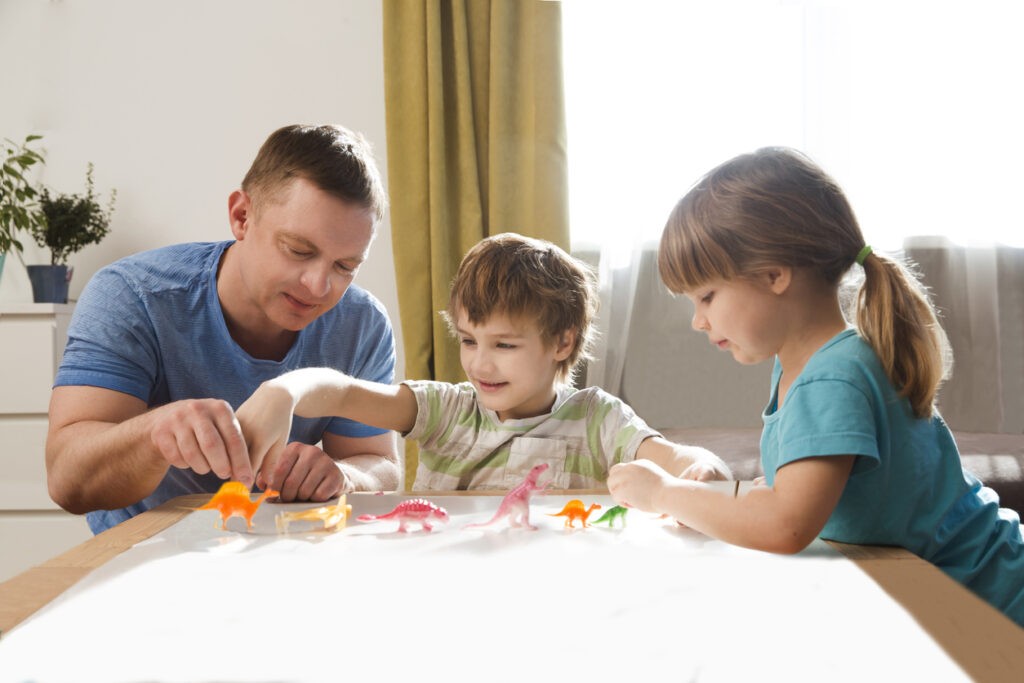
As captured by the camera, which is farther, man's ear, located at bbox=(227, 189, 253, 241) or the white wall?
the white wall

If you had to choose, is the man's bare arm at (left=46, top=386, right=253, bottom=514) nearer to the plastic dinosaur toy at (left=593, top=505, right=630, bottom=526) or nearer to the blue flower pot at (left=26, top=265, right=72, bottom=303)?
the plastic dinosaur toy at (left=593, top=505, right=630, bottom=526)

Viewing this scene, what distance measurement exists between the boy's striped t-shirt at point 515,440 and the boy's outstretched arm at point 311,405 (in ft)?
0.14

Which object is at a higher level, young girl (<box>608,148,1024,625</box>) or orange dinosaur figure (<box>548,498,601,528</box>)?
young girl (<box>608,148,1024,625</box>)

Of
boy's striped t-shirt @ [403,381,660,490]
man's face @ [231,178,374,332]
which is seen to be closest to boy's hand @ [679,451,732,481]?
boy's striped t-shirt @ [403,381,660,490]

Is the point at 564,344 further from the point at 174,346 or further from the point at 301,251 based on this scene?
the point at 174,346

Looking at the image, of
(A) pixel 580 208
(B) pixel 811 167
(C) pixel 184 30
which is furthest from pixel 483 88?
(B) pixel 811 167

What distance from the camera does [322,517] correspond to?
87 centimetres

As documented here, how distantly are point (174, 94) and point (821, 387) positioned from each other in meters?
2.76

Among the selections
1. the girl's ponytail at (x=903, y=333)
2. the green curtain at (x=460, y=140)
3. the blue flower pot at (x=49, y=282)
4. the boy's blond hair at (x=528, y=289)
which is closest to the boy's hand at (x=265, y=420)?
the boy's blond hair at (x=528, y=289)

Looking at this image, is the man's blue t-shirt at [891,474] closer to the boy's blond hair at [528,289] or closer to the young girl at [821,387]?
the young girl at [821,387]

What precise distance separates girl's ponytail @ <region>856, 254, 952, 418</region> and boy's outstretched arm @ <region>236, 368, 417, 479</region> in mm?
604

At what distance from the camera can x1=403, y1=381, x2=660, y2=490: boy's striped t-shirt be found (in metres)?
1.33

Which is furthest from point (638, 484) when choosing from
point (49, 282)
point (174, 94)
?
point (174, 94)

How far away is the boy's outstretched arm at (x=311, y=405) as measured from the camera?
0.95 m
